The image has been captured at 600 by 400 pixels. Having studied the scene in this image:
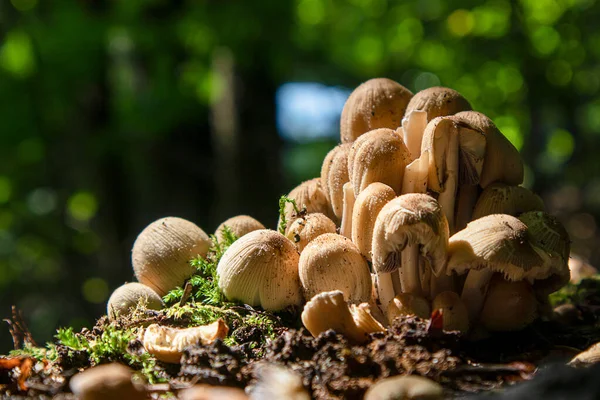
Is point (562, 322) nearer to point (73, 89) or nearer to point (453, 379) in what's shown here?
point (453, 379)

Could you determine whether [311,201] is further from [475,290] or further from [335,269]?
[475,290]

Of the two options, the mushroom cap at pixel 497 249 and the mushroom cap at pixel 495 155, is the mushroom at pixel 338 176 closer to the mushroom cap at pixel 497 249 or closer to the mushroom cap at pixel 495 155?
the mushroom cap at pixel 495 155

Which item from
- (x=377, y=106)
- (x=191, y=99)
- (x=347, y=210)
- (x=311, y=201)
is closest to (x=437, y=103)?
(x=377, y=106)

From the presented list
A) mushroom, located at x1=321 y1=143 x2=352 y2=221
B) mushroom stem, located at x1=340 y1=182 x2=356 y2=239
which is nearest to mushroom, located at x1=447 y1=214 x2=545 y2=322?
mushroom stem, located at x1=340 y1=182 x2=356 y2=239

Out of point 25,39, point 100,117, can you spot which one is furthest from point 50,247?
point 25,39

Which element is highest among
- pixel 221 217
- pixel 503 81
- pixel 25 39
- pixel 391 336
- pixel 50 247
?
pixel 25 39

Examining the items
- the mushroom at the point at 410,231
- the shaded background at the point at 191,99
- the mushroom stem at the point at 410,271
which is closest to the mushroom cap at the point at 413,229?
the mushroom at the point at 410,231
